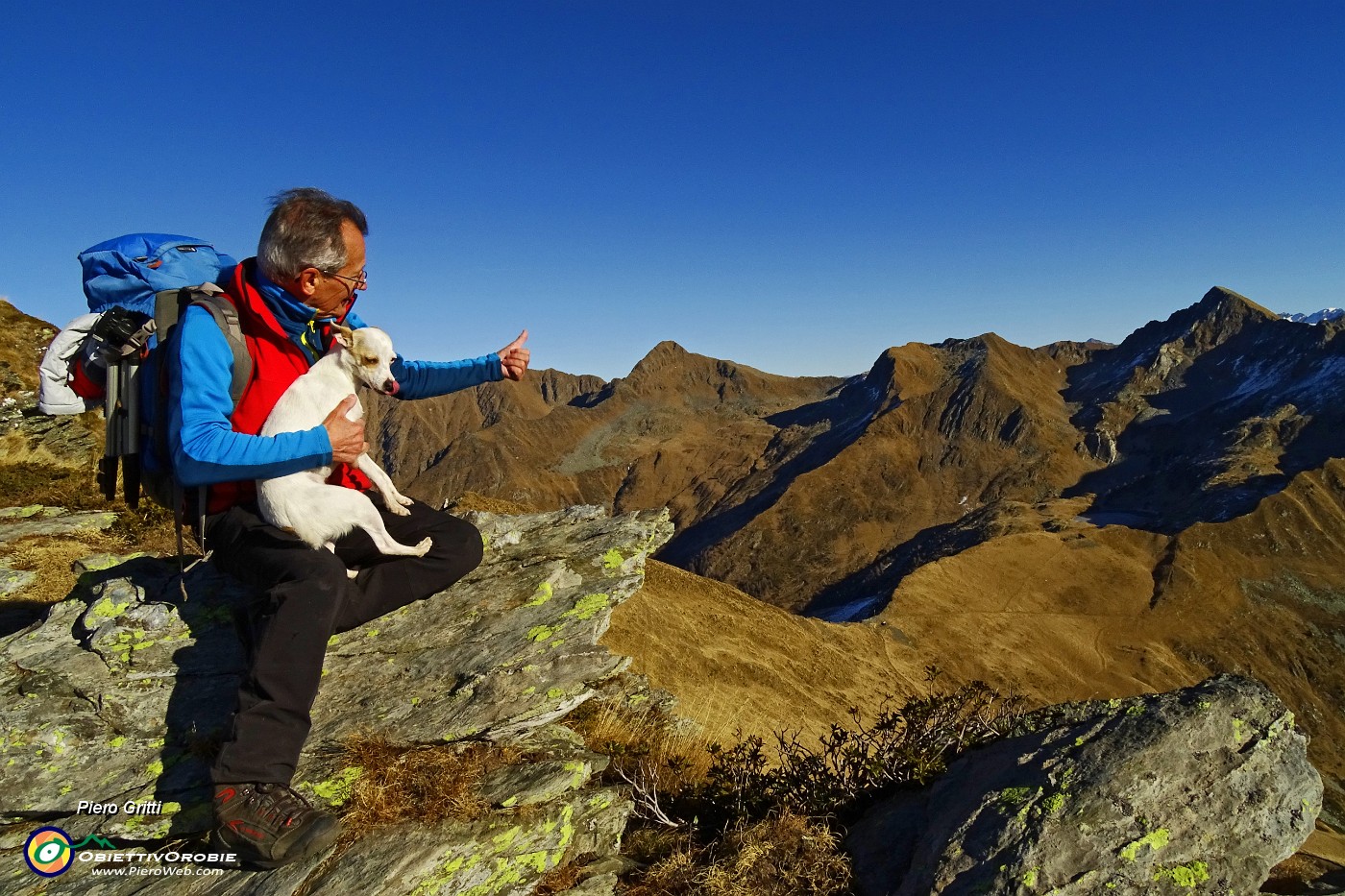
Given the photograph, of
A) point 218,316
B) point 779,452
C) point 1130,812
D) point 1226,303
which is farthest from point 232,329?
point 1226,303

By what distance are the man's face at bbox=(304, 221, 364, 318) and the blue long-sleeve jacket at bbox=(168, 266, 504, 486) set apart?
1.89 feet

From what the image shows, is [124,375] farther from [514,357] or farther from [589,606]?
[589,606]

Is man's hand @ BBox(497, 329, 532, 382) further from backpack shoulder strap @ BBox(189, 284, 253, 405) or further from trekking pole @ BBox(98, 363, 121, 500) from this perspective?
trekking pole @ BBox(98, 363, 121, 500)

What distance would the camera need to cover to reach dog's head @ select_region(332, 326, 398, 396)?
426 cm

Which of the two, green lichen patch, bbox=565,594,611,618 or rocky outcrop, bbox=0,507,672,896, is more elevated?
green lichen patch, bbox=565,594,611,618

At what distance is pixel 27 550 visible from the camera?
8.68 metres

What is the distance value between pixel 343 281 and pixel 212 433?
118 cm

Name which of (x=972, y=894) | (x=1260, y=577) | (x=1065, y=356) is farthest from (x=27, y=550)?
(x=1065, y=356)

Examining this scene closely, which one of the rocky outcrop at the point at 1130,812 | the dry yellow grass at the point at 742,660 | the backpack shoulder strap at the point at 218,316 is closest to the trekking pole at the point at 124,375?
the backpack shoulder strap at the point at 218,316

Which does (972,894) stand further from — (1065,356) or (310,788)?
(1065,356)

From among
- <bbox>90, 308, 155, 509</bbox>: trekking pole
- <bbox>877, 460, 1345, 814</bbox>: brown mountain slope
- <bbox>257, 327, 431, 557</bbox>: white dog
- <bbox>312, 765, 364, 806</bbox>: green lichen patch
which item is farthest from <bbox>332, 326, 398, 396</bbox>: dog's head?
<bbox>877, 460, 1345, 814</bbox>: brown mountain slope

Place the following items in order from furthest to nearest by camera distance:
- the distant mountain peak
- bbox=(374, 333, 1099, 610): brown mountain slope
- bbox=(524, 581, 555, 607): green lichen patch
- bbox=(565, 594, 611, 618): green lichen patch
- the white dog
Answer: the distant mountain peak < bbox=(374, 333, 1099, 610): brown mountain slope < bbox=(524, 581, 555, 607): green lichen patch < bbox=(565, 594, 611, 618): green lichen patch < the white dog

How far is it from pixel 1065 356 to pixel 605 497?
315 ft

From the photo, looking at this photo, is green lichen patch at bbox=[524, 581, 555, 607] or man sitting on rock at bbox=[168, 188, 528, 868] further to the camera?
green lichen patch at bbox=[524, 581, 555, 607]
